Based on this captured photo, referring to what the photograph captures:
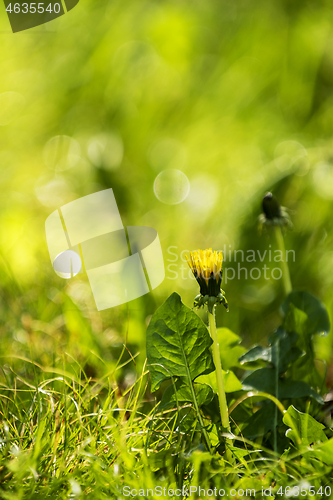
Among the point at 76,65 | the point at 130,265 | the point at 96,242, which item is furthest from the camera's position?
the point at 76,65

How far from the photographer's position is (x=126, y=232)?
0.88 metres

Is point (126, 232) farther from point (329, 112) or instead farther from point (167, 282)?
point (329, 112)

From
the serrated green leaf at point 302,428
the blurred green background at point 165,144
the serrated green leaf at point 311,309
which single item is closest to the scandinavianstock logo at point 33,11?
the blurred green background at point 165,144

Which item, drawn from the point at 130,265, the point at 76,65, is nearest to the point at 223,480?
the point at 130,265

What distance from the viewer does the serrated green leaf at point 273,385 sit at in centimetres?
45

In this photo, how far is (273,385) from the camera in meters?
0.47

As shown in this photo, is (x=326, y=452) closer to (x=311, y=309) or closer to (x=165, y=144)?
(x=311, y=309)

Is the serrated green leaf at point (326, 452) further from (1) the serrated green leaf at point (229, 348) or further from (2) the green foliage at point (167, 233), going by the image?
(1) the serrated green leaf at point (229, 348)

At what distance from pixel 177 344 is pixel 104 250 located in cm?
44

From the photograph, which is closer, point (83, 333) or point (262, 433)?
point (262, 433)

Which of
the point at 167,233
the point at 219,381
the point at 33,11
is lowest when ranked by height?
the point at 167,233

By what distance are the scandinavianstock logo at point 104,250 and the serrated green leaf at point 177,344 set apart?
0.26m

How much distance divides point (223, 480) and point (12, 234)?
73 cm

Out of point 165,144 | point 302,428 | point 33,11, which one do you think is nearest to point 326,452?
point 302,428
